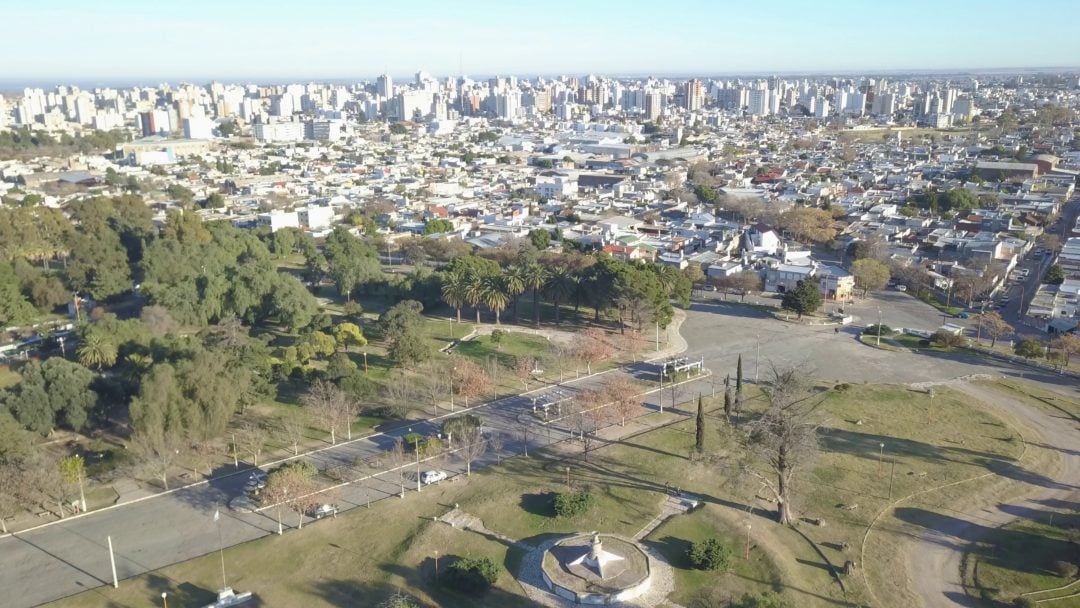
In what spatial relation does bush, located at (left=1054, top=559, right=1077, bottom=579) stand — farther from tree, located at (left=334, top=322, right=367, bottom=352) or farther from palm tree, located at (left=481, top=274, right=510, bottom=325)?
tree, located at (left=334, top=322, right=367, bottom=352)

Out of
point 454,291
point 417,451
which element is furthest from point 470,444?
point 454,291

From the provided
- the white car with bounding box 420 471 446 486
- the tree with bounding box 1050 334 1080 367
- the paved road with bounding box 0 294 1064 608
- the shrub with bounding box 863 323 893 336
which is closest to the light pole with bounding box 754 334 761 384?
the paved road with bounding box 0 294 1064 608

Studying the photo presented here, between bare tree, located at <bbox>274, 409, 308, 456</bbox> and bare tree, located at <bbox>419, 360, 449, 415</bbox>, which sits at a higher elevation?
bare tree, located at <bbox>419, 360, 449, 415</bbox>

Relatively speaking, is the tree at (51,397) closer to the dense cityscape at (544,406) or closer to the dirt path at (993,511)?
the dense cityscape at (544,406)

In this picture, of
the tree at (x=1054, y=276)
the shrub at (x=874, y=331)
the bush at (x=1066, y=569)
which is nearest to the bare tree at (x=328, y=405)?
the bush at (x=1066, y=569)

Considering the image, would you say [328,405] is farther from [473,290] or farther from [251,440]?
[473,290]
